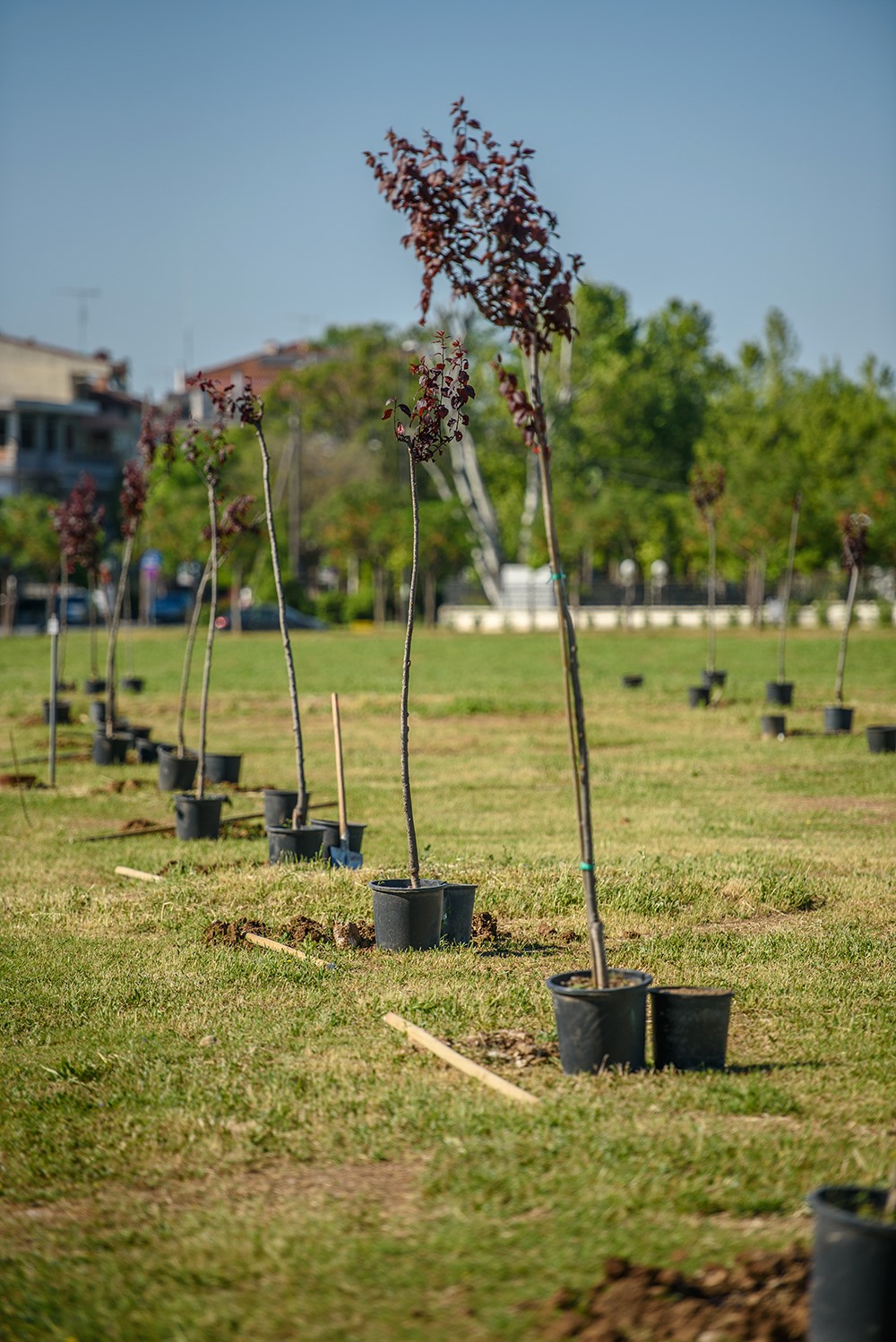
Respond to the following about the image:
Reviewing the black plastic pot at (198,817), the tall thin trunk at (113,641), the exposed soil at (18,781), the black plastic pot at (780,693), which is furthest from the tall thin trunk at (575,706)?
the black plastic pot at (780,693)

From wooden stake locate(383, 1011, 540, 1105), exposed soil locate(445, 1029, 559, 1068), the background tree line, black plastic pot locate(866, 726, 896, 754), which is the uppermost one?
the background tree line

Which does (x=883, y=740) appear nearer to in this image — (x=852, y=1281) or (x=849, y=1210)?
(x=849, y=1210)

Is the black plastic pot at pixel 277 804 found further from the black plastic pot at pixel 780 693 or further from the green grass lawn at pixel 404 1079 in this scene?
the black plastic pot at pixel 780 693

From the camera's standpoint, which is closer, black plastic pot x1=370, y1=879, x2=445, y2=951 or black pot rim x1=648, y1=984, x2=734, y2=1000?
black pot rim x1=648, y1=984, x2=734, y2=1000

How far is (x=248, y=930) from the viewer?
8219mm

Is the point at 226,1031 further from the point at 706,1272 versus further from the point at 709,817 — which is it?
the point at 709,817

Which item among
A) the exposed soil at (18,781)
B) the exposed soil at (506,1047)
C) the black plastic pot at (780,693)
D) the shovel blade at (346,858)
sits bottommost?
the exposed soil at (18,781)

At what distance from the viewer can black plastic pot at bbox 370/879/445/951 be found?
7.68m

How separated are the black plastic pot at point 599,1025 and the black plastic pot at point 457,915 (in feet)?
7.70

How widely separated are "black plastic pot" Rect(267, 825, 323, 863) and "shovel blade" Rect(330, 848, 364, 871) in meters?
0.20

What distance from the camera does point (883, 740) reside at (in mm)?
17609

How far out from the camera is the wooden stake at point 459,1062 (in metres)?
5.29

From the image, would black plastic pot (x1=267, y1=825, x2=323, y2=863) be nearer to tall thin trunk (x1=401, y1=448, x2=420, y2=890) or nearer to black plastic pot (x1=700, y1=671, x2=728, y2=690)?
tall thin trunk (x1=401, y1=448, x2=420, y2=890)

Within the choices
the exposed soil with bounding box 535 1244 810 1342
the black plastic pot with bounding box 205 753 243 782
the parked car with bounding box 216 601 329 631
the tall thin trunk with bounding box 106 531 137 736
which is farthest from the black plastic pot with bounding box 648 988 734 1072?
the parked car with bounding box 216 601 329 631
